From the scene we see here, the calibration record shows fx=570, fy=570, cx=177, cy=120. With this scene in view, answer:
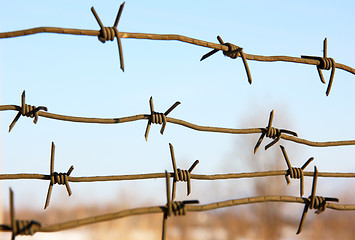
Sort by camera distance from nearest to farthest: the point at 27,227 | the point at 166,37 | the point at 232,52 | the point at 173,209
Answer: the point at 27,227 < the point at 173,209 < the point at 166,37 < the point at 232,52

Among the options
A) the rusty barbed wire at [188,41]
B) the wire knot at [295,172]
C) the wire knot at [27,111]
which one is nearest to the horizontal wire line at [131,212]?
the wire knot at [295,172]

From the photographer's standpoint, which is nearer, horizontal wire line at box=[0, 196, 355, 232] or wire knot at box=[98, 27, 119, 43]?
horizontal wire line at box=[0, 196, 355, 232]

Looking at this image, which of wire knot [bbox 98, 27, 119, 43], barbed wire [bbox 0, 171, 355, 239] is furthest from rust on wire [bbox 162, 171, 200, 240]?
wire knot [bbox 98, 27, 119, 43]

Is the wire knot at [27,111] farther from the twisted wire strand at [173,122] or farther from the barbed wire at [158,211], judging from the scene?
the barbed wire at [158,211]

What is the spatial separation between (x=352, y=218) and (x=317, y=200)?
994 centimetres

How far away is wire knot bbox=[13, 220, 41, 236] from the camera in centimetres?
79

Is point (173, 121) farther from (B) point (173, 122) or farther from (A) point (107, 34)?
(A) point (107, 34)

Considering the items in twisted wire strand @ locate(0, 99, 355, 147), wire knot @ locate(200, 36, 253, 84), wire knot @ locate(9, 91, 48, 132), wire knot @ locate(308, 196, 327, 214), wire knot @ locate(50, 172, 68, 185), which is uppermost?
wire knot @ locate(200, 36, 253, 84)

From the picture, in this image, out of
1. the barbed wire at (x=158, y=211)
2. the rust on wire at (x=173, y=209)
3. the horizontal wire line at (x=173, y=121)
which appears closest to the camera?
the barbed wire at (x=158, y=211)

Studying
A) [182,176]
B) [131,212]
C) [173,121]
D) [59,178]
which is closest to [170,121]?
[173,121]

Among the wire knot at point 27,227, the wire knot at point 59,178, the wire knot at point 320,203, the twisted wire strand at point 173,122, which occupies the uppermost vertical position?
the twisted wire strand at point 173,122

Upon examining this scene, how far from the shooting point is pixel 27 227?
79 centimetres

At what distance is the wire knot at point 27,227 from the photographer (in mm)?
785

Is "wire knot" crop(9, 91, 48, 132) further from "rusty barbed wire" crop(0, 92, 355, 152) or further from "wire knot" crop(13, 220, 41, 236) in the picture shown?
"wire knot" crop(13, 220, 41, 236)
